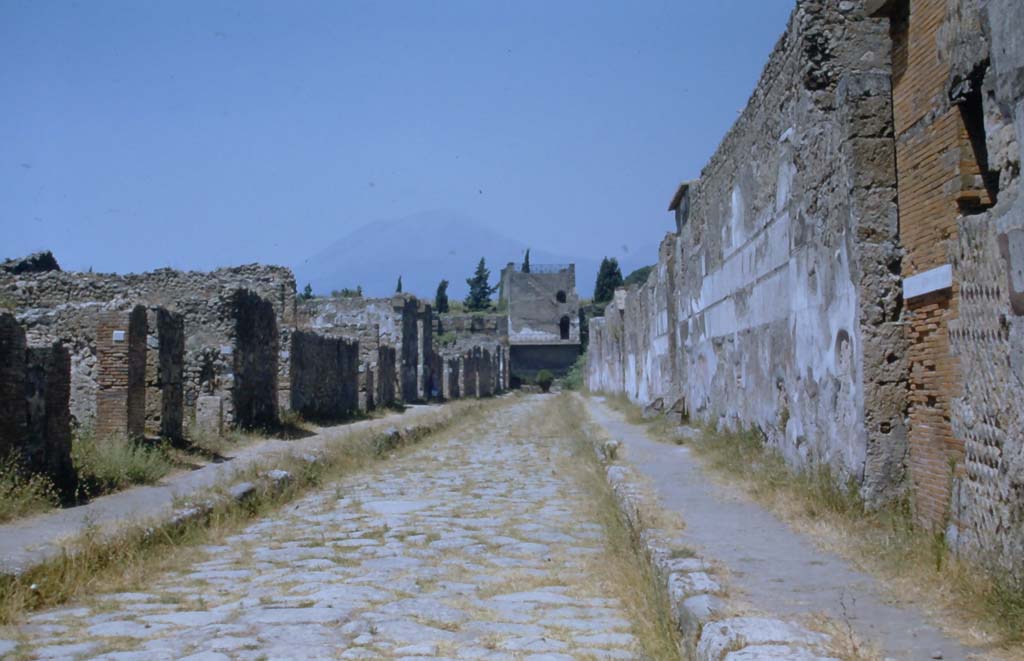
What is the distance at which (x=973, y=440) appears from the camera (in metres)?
5.22

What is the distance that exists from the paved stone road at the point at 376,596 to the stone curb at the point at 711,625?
12.5 inches

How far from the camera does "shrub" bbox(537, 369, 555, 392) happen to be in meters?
71.0

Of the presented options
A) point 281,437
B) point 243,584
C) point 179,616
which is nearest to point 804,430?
point 243,584

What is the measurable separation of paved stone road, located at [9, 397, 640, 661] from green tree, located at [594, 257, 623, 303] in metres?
91.9

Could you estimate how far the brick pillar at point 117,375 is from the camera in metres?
12.5

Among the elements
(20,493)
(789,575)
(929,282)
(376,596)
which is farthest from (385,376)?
(789,575)

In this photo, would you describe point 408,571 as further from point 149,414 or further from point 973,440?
point 149,414

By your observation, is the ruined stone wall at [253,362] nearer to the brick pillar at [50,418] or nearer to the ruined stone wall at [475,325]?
the brick pillar at [50,418]

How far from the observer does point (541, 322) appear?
7669cm

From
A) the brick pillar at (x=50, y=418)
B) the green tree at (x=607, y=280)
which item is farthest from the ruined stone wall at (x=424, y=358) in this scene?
the green tree at (x=607, y=280)

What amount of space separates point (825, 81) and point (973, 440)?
4.90 m

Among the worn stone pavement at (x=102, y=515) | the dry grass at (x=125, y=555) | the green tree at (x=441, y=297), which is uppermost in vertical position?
the green tree at (x=441, y=297)

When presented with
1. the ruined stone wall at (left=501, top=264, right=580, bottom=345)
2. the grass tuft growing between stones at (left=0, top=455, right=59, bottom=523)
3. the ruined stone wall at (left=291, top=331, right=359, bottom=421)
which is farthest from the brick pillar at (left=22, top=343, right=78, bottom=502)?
the ruined stone wall at (left=501, top=264, right=580, bottom=345)

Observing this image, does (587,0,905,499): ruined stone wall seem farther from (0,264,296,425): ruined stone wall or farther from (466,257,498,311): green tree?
(466,257,498,311): green tree
